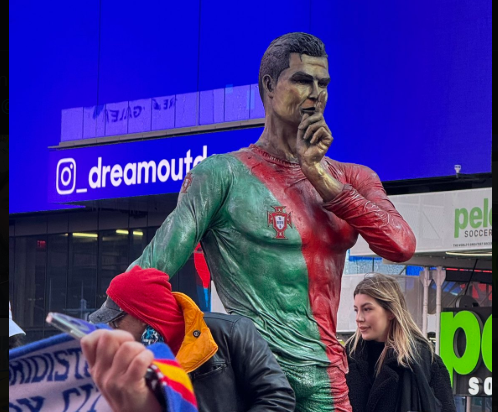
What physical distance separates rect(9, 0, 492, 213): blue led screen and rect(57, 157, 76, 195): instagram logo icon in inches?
16.9

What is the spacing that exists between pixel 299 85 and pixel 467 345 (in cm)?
1091

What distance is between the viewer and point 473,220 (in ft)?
52.7

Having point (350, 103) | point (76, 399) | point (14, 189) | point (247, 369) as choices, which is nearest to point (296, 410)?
point (247, 369)

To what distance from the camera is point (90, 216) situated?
1412 inches

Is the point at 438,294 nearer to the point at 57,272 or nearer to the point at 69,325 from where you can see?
the point at 69,325

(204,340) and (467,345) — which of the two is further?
(467,345)

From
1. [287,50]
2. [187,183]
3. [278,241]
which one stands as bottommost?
[278,241]

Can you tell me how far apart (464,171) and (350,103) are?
3.79m

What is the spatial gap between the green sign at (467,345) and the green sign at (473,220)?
139 cm

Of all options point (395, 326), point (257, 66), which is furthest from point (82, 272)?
point (395, 326)

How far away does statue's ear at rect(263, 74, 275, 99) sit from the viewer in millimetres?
4059

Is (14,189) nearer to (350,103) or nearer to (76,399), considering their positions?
(350,103)

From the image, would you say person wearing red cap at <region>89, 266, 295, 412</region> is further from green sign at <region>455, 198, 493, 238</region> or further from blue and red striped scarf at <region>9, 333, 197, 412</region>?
green sign at <region>455, 198, 493, 238</region>

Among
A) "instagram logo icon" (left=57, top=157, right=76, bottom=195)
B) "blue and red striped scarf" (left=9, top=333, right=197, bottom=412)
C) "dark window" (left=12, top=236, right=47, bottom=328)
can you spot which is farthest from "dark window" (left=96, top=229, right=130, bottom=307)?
"blue and red striped scarf" (left=9, top=333, right=197, bottom=412)
